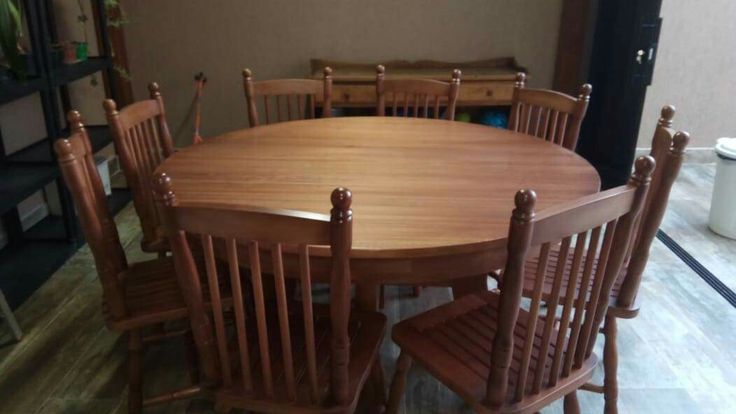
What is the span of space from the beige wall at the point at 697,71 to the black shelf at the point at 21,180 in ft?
12.5

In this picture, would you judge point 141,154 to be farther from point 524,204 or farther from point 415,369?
point 524,204

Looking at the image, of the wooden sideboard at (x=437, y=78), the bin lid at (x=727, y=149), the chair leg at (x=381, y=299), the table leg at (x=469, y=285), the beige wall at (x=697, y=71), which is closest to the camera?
the table leg at (x=469, y=285)

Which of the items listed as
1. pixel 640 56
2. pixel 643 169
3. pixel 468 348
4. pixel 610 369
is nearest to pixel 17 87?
pixel 468 348

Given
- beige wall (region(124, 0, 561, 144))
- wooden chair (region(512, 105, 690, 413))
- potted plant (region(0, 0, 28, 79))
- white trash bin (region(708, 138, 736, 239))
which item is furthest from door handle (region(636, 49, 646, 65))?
potted plant (region(0, 0, 28, 79))

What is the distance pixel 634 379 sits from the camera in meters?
2.02

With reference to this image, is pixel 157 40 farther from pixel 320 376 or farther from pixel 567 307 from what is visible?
pixel 567 307

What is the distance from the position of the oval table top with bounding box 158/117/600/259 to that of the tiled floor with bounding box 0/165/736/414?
29.2 inches

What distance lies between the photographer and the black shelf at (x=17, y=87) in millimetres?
2303

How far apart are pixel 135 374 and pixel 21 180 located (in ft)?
4.16

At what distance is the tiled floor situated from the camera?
6.25 ft

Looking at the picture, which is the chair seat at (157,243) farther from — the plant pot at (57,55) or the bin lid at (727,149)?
the bin lid at (727,149)

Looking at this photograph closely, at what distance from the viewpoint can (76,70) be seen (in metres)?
2.91

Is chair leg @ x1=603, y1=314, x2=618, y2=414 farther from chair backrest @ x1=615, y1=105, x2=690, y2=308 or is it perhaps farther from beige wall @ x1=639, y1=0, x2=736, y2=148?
beige wall @ x1=639, y1=0, x2=736, y2=148

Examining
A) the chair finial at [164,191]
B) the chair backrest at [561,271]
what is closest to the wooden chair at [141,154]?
the chair finial at [164,191]
